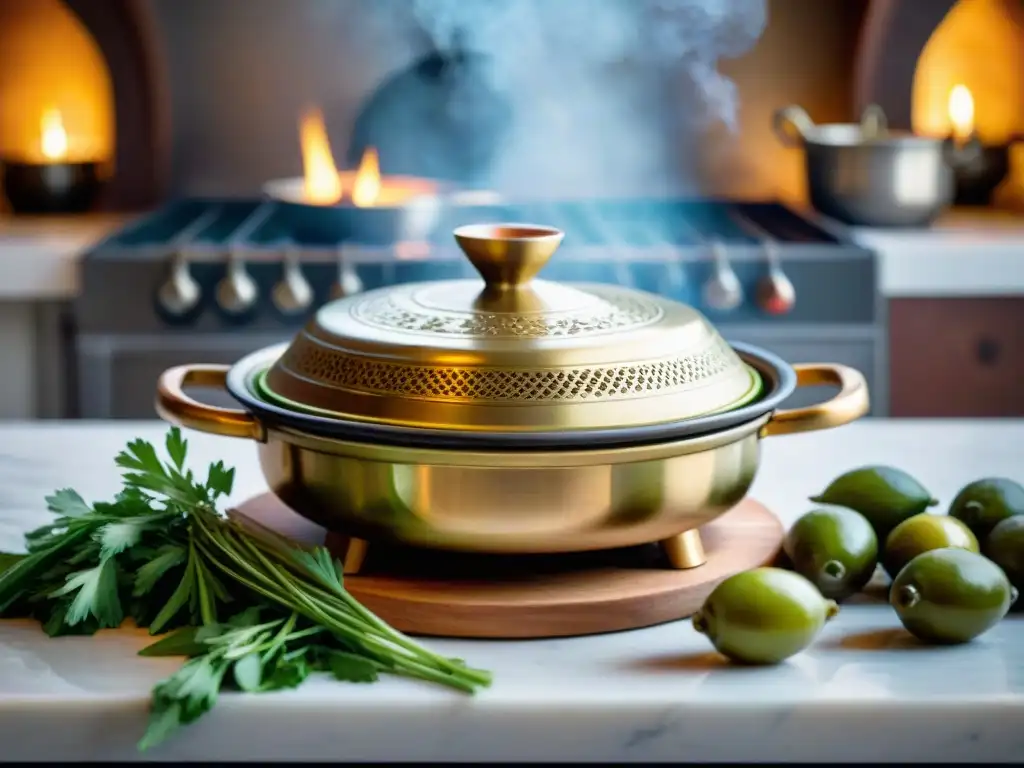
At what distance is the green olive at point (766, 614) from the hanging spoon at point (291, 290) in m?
1.68

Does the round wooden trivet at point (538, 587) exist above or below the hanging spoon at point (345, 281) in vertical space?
below

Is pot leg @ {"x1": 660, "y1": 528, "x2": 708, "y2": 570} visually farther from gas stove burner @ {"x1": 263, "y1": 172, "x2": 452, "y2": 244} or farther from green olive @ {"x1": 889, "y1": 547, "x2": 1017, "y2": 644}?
gas stove burner @ {"x1": 263, "y1": 172, "x2": 452, "y2": 244}

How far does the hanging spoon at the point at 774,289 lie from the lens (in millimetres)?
2535

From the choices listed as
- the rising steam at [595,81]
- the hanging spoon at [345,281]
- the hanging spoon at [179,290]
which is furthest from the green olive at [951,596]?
the rising steam at [595,81]

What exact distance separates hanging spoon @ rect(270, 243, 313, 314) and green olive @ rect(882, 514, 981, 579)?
158 cm

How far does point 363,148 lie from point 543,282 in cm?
228

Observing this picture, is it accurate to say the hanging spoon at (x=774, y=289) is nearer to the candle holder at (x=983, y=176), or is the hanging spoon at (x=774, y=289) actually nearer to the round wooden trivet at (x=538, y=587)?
the candle holder at (x=983, y=176)

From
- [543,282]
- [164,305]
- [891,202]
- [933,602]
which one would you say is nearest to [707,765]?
[933,602]

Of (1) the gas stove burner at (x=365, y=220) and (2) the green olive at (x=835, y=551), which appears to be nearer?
(2) the green olive at (x=835, y=551)

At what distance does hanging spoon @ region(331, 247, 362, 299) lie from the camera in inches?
98.9

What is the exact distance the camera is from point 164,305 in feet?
8.34

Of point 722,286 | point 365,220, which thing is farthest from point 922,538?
point 365,220

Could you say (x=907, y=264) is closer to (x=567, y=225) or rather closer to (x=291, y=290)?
(x=567, y=225)

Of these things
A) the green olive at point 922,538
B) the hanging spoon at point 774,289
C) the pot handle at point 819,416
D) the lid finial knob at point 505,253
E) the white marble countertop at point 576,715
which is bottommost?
the white marble countertop at point 576,715
